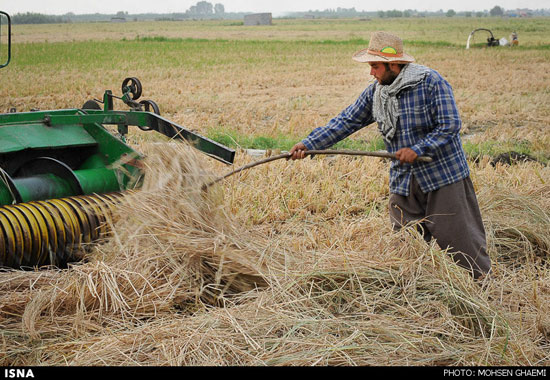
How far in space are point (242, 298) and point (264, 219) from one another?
1.76 metres

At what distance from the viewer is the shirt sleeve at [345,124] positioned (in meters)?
3.80

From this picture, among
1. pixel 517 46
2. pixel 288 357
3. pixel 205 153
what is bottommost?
pixel 288 357

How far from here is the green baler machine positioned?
11.6 feet

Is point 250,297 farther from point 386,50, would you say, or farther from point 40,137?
point 40,137

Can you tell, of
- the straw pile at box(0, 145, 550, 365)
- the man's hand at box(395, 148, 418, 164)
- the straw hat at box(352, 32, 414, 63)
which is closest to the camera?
the straw pile at box(0, 145, 550, 365)

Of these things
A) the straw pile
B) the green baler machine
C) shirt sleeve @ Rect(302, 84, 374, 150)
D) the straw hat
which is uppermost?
the straw hat

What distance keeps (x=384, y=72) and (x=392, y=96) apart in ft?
0.48

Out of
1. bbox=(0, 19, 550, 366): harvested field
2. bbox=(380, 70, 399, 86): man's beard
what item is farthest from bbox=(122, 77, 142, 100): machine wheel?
bbox=(380, 70, 399, 86): man's beard

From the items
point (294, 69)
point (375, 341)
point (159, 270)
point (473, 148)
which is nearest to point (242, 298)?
point (159, 270)

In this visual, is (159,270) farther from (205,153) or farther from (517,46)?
(517,46)

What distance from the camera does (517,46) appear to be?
991 inches

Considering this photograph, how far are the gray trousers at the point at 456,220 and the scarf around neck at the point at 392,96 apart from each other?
13.6 inches

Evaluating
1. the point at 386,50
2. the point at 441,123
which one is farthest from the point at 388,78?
the point at 441,123

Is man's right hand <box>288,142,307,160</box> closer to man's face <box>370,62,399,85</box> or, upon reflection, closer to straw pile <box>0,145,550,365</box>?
straw pile <box>0,145,550,365</box>
